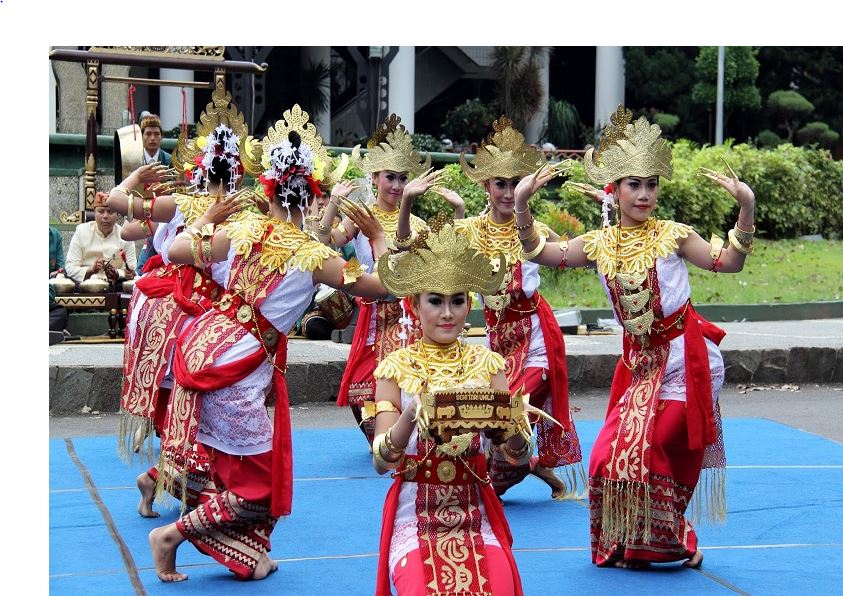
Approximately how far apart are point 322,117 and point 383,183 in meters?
15.7

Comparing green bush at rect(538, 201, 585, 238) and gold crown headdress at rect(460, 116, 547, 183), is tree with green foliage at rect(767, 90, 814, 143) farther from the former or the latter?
gold crown headdress at rect(460, 116, 547, 183)

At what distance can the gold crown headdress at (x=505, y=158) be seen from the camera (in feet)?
20.6

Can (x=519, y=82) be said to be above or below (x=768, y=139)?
above

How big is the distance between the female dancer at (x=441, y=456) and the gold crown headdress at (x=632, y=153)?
4.29ft

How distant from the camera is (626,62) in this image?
24.6 meters

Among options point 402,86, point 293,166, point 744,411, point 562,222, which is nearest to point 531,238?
point 293,166

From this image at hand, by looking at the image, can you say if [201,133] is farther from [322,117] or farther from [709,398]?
[322,117]

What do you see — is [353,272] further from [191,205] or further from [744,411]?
[744,411]

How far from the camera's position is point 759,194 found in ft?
61.4

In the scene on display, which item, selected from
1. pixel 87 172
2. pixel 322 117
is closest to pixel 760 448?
pixel 87 172

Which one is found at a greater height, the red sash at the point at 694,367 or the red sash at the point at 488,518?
the red sash at the point at 694,367

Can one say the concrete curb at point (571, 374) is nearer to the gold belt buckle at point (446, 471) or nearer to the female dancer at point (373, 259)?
the female dancer at point (373, 259)

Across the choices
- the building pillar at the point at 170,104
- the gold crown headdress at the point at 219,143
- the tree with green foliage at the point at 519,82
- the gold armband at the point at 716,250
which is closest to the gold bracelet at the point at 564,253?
the gold armband at the point at 716,250

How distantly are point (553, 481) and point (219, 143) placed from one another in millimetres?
2327
